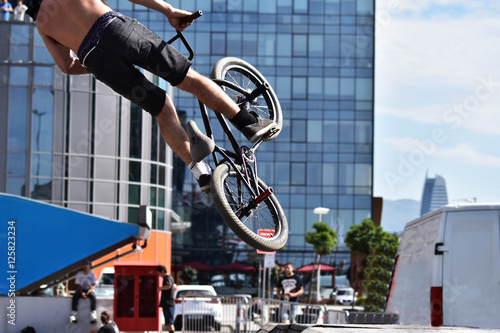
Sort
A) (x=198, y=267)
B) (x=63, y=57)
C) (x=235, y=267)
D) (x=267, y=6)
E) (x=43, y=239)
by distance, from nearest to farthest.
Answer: (x=63, y=57), (x=43, y=239), (x=198, y=267), (x=235, y=267), (x=267, y=6)

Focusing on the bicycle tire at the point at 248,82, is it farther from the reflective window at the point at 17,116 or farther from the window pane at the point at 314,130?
the window pane at the point at 314,130

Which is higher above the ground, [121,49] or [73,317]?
[121,49]

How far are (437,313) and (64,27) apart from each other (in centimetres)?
498

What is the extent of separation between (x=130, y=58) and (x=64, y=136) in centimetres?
2780

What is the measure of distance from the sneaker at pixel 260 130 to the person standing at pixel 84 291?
12678mm

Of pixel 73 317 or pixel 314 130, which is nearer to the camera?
pixel 73 317

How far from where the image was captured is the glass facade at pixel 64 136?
30.7 meters

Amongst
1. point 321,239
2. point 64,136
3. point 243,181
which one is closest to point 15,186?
point 64,136

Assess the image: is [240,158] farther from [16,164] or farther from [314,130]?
[314,130]

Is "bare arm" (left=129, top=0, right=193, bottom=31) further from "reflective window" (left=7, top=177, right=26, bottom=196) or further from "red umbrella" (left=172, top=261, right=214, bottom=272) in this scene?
"red umbrella" (left=172, top=261, right=214, bottom=272)

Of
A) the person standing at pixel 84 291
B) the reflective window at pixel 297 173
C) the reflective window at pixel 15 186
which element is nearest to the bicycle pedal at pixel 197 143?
Answer: the person standing at pixel 84 291

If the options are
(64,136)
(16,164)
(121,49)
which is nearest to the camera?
(121,49)

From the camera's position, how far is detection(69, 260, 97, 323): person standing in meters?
17.6

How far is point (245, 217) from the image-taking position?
5641 millimetres
